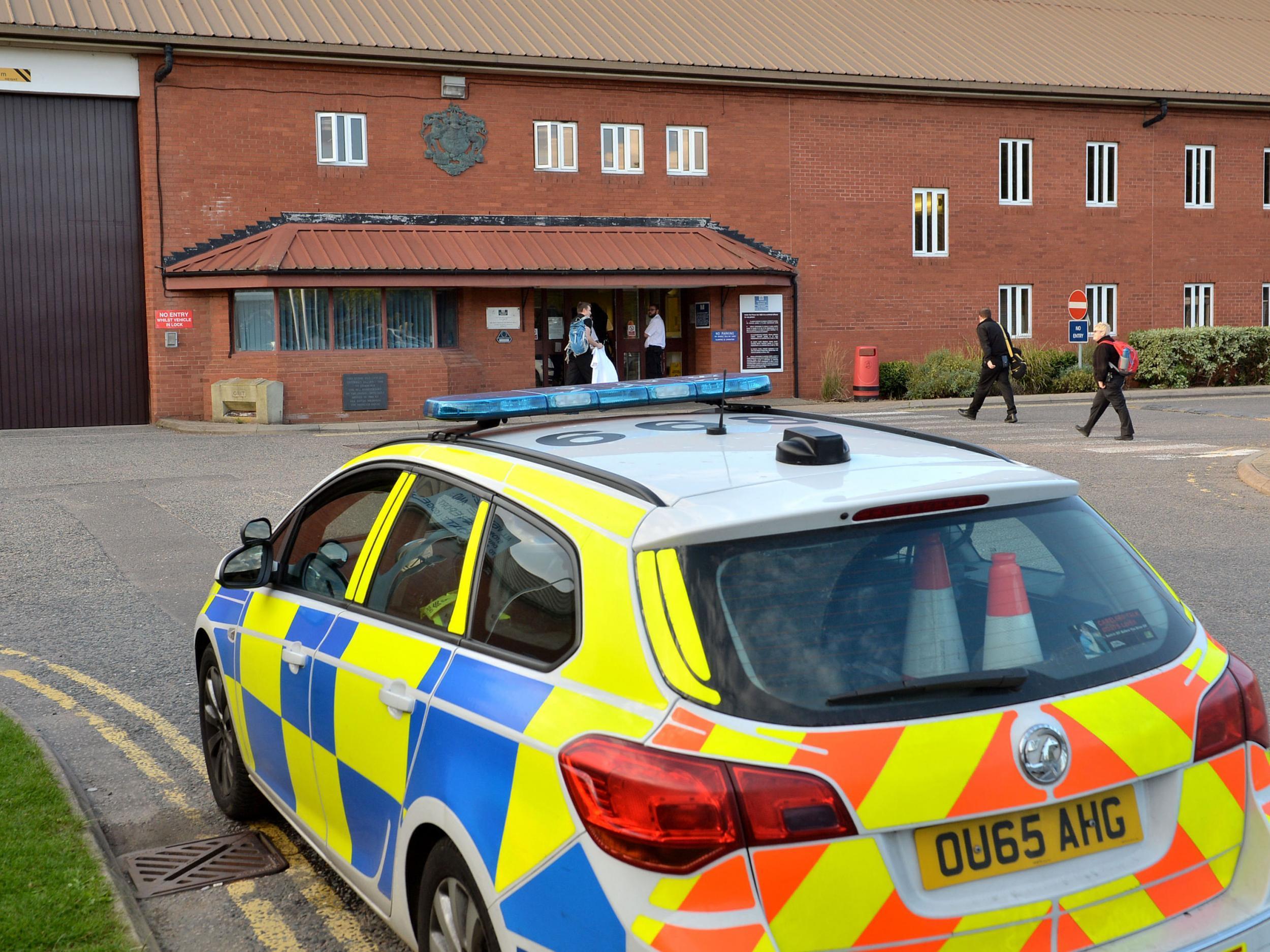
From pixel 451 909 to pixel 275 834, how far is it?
2.10 m

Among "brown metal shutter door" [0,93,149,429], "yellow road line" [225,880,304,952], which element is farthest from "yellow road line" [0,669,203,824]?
"brown metal shutter door" [0,93,149,429]

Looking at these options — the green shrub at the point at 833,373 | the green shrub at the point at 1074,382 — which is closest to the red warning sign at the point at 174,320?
the green shrub at the point at 833,373

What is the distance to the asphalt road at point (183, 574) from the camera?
4.36m

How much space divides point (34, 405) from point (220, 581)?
74.0 feet

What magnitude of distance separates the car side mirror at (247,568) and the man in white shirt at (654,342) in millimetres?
23245

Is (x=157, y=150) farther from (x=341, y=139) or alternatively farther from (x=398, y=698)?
(x=398, y=698)

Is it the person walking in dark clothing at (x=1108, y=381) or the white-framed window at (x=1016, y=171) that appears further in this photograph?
the white-framed window at (x=1016, y=171)

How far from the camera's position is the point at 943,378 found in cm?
2825

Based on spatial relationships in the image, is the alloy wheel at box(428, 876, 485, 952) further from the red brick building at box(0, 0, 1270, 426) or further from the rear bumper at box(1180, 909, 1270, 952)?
the red brick building at box(0, 0, 1270, 426)

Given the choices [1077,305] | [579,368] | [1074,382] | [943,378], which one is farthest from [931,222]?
[579,368]

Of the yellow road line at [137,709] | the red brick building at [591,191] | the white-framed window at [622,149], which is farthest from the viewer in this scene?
the white-framed window at [622,149]

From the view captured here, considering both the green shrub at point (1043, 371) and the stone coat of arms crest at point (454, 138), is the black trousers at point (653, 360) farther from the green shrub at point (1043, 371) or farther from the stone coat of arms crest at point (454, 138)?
the green shrub at point (1043, 371)

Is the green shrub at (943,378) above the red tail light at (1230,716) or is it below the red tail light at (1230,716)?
above

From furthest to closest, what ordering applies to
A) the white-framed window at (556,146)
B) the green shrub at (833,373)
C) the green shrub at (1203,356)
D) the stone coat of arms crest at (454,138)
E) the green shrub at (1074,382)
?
the green shrub at (1203,356)
the green shrub at (1074,382)
the green shrub at (833,373)
the white-framed window at (556,146)
the stone coat of arms crest at (454,138)
